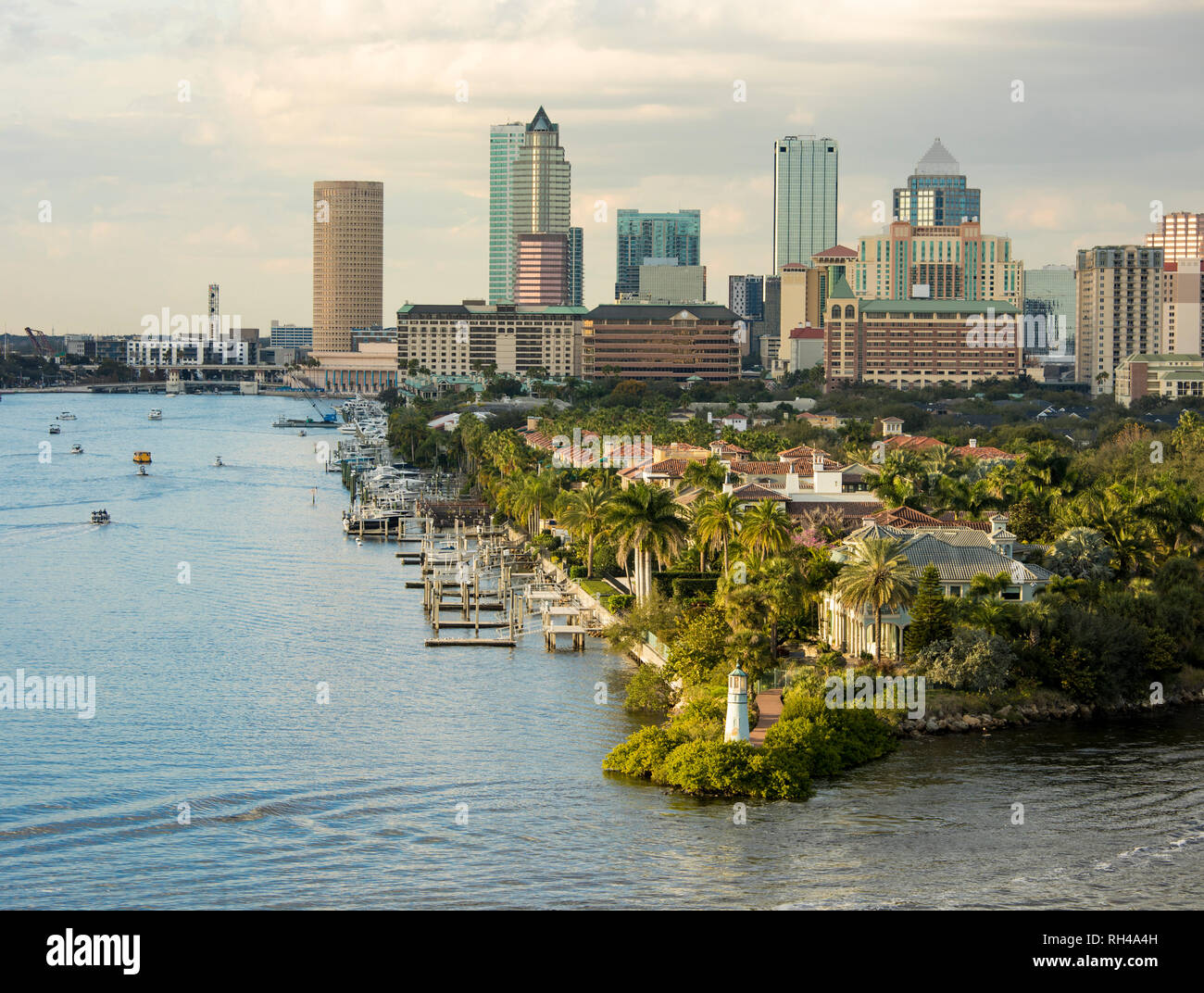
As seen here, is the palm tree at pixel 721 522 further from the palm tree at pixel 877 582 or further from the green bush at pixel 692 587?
the palm tree at pixel 877 582

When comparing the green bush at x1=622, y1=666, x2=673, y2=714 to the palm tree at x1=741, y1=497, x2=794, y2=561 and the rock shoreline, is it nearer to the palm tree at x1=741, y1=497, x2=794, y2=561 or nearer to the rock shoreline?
the rock shoreline

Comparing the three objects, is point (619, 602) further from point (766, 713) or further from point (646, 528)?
point (766, 713)

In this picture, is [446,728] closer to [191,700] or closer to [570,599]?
[191,700]

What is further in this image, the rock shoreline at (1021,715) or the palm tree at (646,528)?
the palm tree at (646,528)

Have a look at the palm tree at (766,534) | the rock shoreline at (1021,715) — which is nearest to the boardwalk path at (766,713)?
the rock shoreline at (1021,715)

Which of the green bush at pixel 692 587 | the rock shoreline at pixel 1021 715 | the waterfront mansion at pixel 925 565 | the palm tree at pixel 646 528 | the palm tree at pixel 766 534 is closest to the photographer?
the rock shoreline at pixel 1021 715

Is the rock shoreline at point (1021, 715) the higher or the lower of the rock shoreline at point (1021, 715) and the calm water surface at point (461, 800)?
the higher
